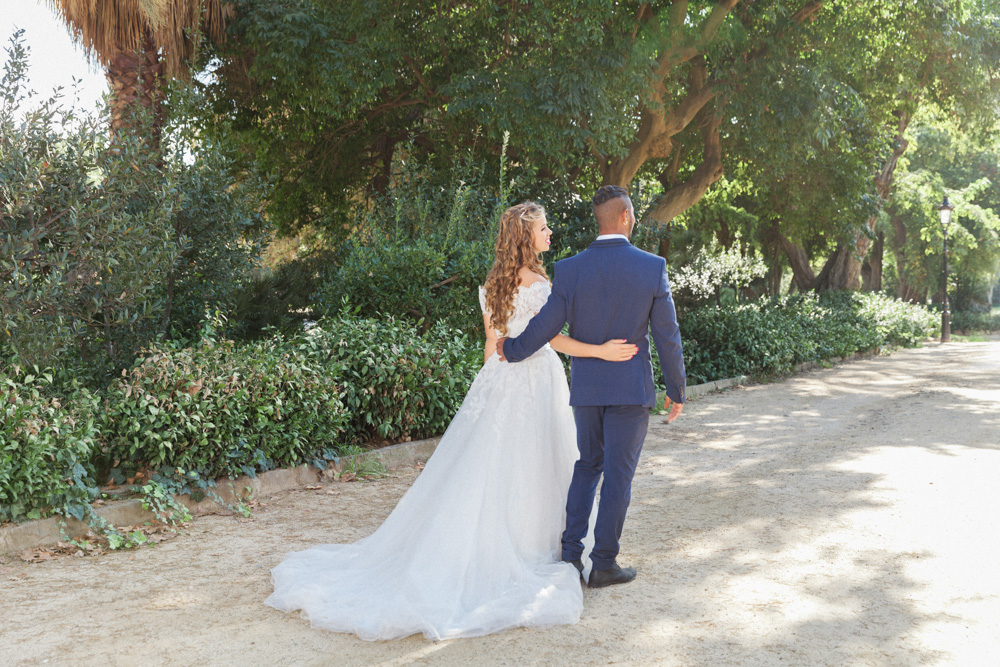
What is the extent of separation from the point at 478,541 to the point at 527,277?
159 cm

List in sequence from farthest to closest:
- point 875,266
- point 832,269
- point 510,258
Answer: point 875,266
point 832,269
point 510,258

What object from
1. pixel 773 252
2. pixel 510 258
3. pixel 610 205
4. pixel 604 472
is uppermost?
pixel 773 252

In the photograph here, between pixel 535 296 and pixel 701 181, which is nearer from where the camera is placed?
pixel 535 296

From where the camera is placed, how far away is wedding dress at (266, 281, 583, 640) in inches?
147

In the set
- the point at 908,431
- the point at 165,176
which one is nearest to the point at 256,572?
the point at 165,176

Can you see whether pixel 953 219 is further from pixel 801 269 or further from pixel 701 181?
pixel 701 181

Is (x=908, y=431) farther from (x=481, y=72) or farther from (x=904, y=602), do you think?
(x=481, y=72)

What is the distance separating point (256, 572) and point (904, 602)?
3.58 m

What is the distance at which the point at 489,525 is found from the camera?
4281mm

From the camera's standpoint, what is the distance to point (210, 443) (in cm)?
597

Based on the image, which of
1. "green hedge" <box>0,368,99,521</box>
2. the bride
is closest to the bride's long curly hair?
the bride

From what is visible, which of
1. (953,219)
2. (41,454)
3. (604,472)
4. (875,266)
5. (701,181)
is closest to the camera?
(604,472)

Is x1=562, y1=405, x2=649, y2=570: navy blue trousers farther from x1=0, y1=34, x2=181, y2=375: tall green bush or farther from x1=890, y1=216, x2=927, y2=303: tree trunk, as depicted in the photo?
x1=890, y1=216, x2=927, y2=303: tree trunk

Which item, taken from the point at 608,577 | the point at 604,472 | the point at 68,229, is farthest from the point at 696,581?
the point at 68,229
